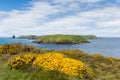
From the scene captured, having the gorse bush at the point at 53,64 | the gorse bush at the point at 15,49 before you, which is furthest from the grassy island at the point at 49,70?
the gorse bush at the point at 15,49

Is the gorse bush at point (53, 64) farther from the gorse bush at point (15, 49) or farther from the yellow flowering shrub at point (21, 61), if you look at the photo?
the gorse bush at point (15, 49)

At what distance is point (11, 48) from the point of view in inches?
945

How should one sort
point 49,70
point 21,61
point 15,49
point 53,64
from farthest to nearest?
point 15,49, point 21,61, point 53,64, point 49,70

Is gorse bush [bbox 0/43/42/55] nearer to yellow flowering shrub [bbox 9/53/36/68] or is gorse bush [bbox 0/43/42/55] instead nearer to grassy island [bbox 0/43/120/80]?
grassy island [bbox 0/43/120/80]

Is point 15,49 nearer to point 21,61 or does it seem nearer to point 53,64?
point 21,61

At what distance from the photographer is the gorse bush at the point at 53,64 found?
55.8ft

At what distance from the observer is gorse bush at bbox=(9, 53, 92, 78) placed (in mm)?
17016

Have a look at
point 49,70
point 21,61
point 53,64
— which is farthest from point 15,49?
point 49,70

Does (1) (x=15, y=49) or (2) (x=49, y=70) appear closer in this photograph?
(2) (x=49, y=70)

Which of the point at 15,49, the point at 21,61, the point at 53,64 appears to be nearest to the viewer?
the point at 53,64

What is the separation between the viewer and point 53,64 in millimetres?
17516

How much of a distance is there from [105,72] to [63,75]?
485cm

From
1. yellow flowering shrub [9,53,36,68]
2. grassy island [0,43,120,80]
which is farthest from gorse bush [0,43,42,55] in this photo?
yellow flowering shrub [9,53,36,68]

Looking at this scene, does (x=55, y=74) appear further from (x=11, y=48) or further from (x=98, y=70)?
(x=11, y=48)
